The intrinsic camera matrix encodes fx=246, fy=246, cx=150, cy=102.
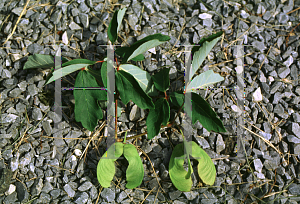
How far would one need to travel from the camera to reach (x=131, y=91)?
3.66 ft

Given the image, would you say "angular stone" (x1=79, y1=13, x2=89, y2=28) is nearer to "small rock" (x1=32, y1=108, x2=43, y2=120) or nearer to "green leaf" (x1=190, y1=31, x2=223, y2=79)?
"small rock" (x1=32, y1=108, x2=43, y2=120)

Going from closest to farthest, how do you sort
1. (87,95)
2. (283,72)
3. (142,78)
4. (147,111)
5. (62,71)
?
(62,71), (87,95), (142,78), (147,111), (283,72)

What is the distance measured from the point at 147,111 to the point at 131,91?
30 centimetres

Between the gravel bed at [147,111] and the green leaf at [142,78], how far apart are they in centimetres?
14

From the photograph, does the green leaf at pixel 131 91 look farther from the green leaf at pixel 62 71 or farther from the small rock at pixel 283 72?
the small rock at pixel 283 72

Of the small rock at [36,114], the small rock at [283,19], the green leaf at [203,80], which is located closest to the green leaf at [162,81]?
the green leaf at [203,80]

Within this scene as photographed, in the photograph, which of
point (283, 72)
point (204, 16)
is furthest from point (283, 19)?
point (204, 16)

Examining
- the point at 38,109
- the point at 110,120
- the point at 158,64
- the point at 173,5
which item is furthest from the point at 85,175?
the point at 173,5

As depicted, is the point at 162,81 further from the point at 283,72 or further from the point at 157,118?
the point at 283,72

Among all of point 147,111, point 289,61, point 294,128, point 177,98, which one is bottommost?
point 294,128

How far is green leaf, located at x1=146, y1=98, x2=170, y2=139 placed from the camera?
115cm

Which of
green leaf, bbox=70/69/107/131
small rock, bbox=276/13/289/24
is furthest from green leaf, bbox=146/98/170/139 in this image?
small rock, bbox=276/13/289/24

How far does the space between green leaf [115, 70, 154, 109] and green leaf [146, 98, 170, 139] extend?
0.08 meters

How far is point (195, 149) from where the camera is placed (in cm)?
125
